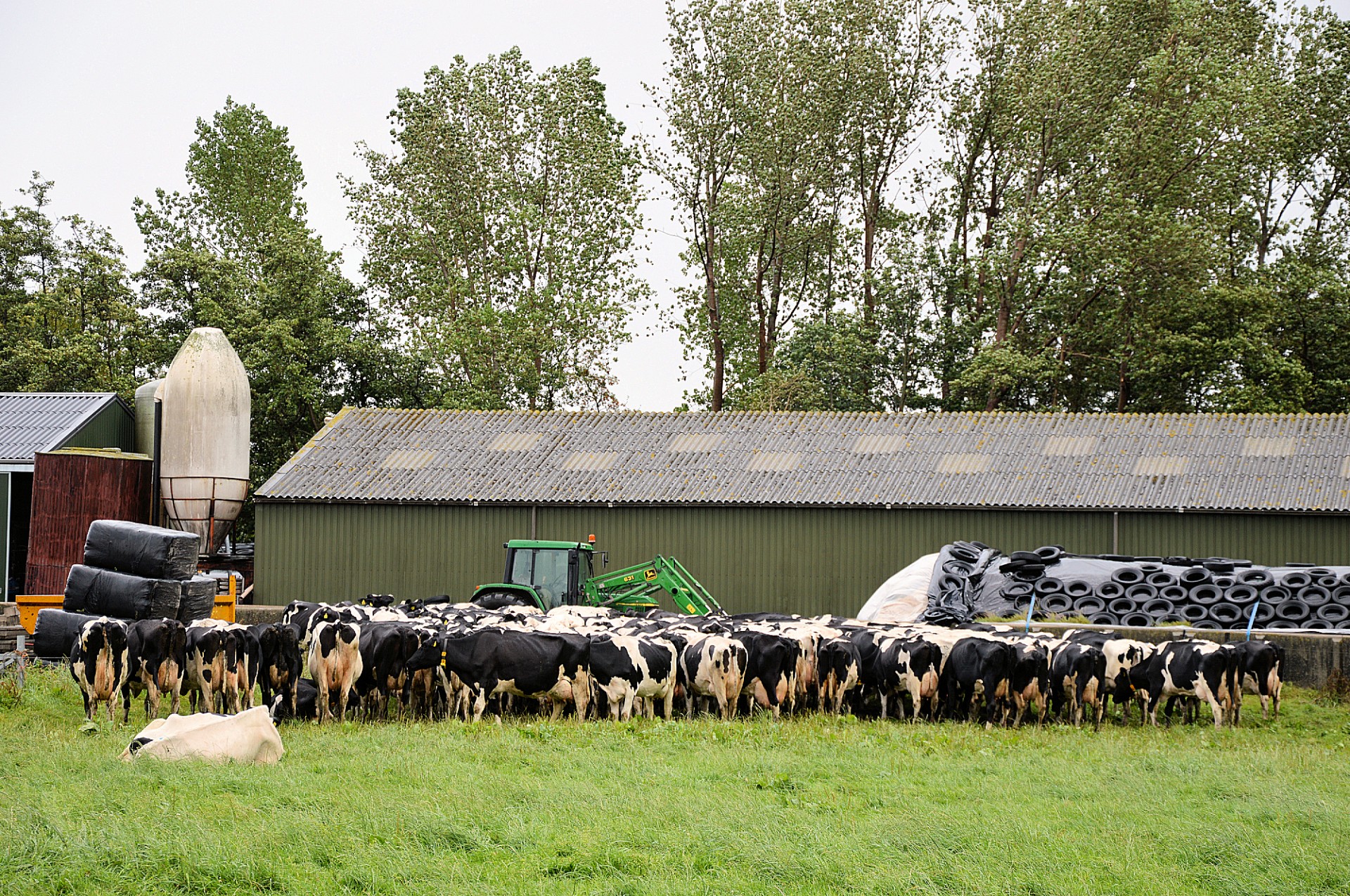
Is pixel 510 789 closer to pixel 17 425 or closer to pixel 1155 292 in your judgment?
pixel 17 425

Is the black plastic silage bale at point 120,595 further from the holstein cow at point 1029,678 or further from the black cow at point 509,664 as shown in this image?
the holstein cow at point 1029,678

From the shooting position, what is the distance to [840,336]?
122 feet

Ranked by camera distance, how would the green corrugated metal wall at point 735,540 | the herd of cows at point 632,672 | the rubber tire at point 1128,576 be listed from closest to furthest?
the herd of cows at point 632,672, the rubber tire at point 1128,576, the green corrugated metal wall at point 735,540

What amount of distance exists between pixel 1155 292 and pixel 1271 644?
2208 cm

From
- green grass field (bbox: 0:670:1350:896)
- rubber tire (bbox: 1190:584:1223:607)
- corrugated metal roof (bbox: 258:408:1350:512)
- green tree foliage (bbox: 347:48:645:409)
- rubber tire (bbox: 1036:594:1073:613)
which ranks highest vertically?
green tree foliage (bbox: 347:48:645:409)

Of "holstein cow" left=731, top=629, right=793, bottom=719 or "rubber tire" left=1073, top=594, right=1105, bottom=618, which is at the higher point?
"rubber tire" left=1073, top=594, right=1105, bottom=618

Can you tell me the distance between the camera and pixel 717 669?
14414 millimetres

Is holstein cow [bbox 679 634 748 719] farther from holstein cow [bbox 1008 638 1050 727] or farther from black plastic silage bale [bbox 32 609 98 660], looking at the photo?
black plastic silage bale [bbox 32 609 98 660]

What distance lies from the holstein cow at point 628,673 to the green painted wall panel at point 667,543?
10.8m

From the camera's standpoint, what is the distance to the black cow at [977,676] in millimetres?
14133

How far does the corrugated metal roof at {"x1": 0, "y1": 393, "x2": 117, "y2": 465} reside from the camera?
2650 cm

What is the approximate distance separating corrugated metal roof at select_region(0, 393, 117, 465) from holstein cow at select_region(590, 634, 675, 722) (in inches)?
676

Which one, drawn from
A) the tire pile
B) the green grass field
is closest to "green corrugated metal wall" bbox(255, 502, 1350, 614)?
the tire pile

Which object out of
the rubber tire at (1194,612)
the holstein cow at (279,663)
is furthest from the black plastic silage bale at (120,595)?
the rubber tire at (1194,612)
